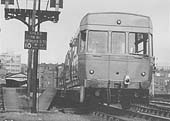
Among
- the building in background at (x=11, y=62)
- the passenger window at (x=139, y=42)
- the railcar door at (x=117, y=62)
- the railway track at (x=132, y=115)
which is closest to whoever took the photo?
the railway track at (x=132, y=115)

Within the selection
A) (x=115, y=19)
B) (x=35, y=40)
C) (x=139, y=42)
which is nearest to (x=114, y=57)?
(x=139, y=42)

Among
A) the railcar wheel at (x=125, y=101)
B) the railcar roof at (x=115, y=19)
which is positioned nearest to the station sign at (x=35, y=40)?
the railcar roof at (x=115, y=19)

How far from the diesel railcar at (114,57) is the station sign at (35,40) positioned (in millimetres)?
1398

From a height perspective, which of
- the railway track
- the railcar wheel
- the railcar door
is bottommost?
the railway track

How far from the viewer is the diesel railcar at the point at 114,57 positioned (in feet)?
46.4

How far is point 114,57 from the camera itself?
558 inches

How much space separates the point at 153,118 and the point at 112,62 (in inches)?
103

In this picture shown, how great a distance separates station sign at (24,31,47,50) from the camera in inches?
553

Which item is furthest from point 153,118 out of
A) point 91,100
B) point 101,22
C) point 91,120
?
point 101,22

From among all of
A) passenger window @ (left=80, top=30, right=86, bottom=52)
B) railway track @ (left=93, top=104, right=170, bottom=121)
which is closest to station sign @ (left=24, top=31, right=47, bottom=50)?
passenger window @ (left=80, top=30, right=86, bottom=52)

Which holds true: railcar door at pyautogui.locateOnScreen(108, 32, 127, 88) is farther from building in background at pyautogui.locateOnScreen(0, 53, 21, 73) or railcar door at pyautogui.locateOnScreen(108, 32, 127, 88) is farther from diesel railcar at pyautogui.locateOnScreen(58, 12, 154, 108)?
building in background at pyautogui.locateOnScreen(0, 53, 21, 73)

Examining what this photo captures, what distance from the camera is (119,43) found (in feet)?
47.0

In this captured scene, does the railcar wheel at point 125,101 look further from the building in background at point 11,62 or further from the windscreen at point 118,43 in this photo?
the building in background at point 11,62

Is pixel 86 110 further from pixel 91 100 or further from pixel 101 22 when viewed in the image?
pixel 101 22
